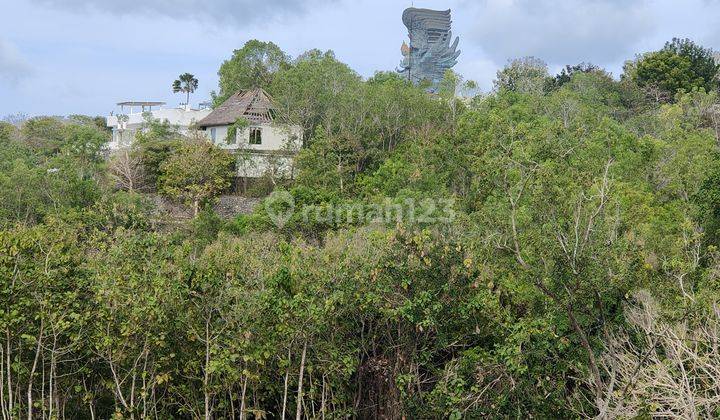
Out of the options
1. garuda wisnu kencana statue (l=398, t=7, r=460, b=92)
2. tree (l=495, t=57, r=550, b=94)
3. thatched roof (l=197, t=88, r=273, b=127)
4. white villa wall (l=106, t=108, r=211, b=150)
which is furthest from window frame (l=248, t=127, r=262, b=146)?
garuda wisnu kencana statue (l=398, t=7, r=460, b=92)

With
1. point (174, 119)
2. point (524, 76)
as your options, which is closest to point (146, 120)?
point (174, 119)

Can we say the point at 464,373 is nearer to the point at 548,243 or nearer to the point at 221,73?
the point at 548,243

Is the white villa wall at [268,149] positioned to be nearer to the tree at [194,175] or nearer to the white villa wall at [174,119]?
the tree at [194,175]

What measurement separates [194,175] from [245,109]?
4.94 m

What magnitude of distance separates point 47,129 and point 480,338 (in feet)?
142

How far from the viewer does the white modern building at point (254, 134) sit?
31.6 m

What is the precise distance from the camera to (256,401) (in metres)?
10.5

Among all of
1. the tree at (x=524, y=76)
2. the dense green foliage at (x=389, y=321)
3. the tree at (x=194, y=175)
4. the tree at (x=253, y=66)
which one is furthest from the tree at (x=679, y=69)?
the dense green foliage at (x=389, y=321)

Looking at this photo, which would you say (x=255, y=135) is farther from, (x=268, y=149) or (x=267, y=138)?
(x=268, y=149)

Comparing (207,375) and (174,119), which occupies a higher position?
(174,119)

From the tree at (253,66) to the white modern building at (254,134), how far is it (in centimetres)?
229

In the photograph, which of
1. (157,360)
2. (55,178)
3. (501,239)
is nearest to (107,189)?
(55,178)

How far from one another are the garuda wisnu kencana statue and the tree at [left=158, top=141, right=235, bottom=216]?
101 ft

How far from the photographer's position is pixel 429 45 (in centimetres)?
5966
